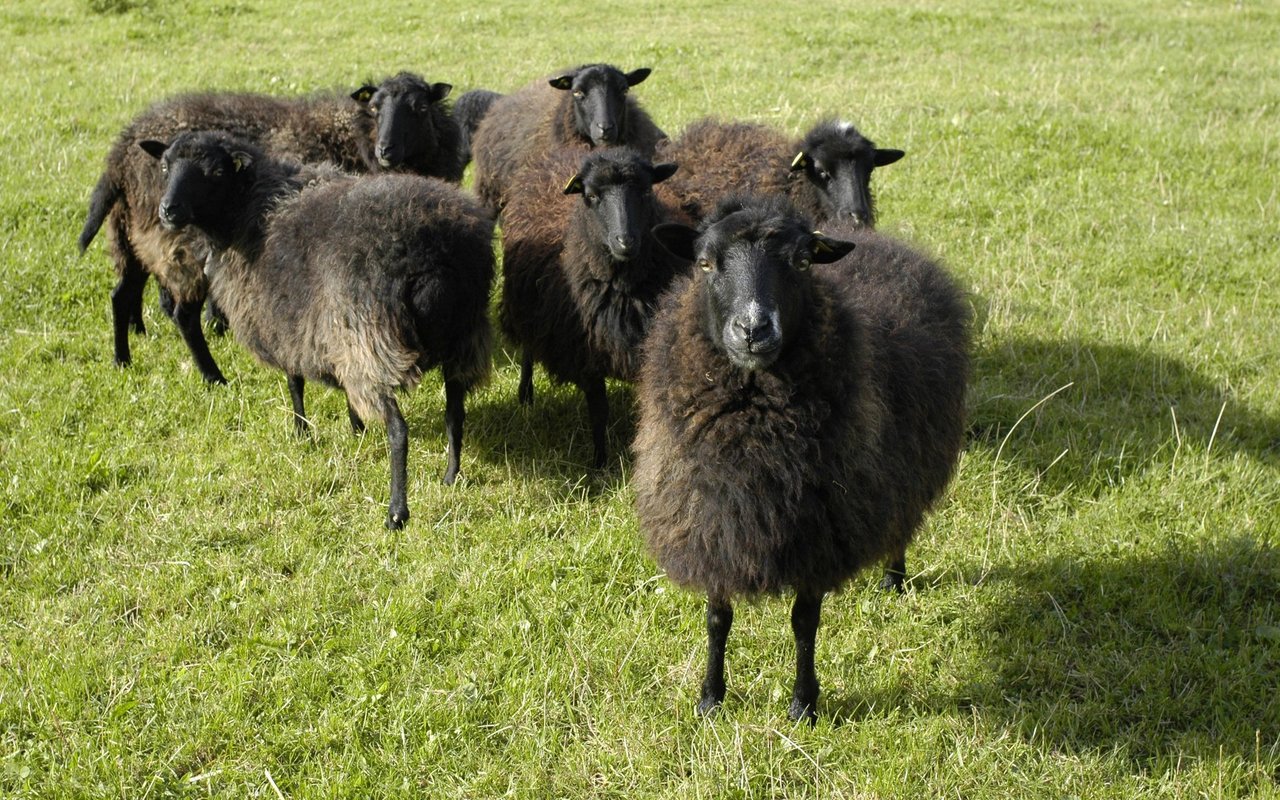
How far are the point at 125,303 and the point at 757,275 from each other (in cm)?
537

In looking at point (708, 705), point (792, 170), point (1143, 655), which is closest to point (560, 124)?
point (792, 170)

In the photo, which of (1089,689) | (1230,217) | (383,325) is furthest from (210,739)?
(1230,217)

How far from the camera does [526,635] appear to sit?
4.71 meters

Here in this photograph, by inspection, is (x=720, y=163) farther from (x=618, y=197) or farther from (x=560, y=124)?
(x=560, y=124)

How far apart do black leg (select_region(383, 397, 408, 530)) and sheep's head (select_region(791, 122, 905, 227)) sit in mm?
2948

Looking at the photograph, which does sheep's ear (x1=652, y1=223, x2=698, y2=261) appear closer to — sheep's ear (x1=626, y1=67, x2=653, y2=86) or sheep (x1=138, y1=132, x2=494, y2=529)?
sheep (x1=138, y1=132, x2=494, y2=529)

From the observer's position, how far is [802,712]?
4219 millimetres

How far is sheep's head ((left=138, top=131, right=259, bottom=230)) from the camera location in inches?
247

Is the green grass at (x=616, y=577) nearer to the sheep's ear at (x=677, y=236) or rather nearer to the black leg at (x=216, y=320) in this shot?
the black leg at (x=216, y=320)

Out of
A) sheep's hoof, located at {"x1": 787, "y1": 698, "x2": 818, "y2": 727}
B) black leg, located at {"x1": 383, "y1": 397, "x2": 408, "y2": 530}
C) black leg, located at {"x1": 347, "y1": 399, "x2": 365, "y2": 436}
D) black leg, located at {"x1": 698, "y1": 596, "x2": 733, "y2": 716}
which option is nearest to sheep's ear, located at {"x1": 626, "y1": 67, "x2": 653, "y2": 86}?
black leg, located at {"x1": 347, "y1": 399, "x2": 365, "y2": 436}

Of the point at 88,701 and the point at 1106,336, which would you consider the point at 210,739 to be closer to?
the point at 88,701

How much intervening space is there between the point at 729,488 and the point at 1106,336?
4735 mm

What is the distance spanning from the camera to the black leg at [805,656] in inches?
160

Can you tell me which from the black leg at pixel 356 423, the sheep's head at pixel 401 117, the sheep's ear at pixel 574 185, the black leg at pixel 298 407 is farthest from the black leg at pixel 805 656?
the sheep's head at pixel 401 117
